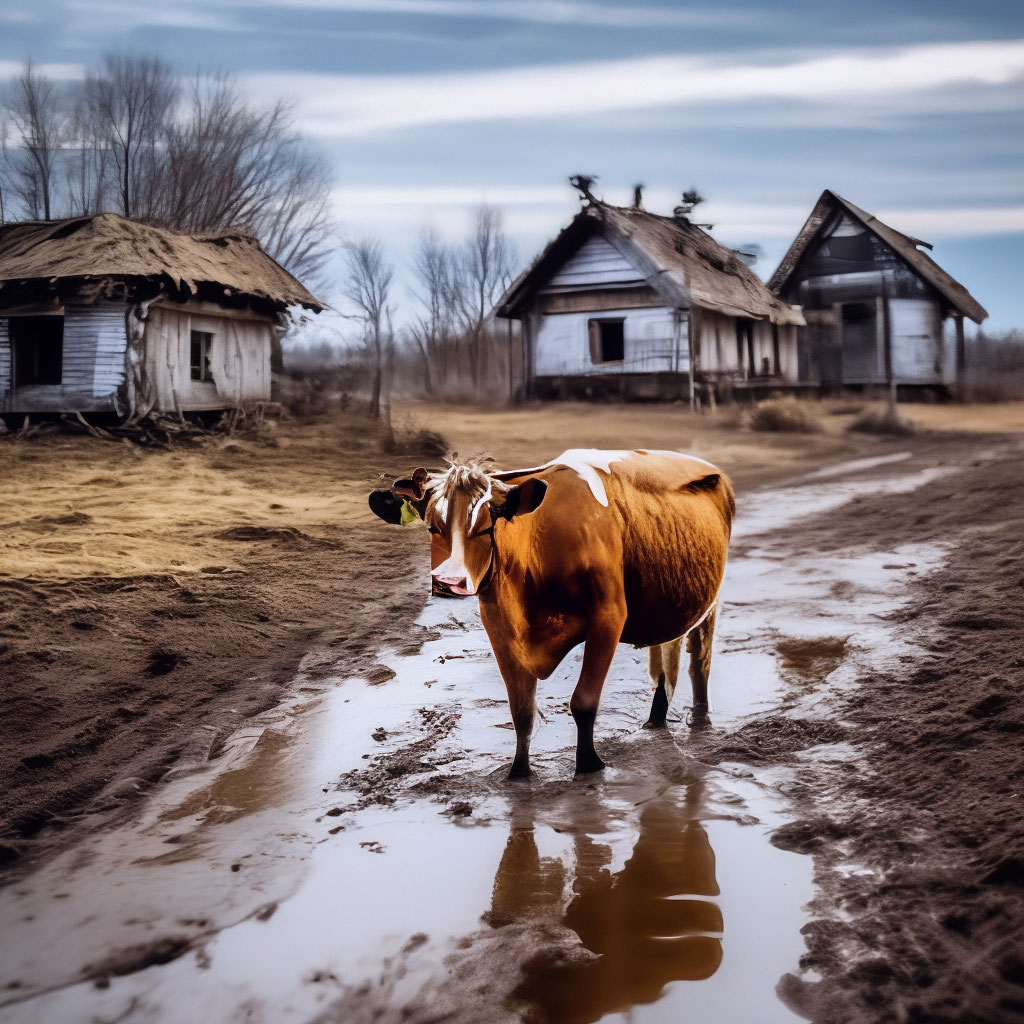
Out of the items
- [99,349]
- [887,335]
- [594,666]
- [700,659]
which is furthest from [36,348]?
[887,335]

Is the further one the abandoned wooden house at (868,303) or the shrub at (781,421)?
the abandoned wooden house at (868,303)

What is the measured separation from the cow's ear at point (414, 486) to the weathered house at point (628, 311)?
20.9 metres

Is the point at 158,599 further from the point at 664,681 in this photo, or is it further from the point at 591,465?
the point at 591,465

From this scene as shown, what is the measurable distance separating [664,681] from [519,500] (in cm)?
189

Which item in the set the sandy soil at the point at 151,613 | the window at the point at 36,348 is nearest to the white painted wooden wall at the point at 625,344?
the window at the point at 36,348

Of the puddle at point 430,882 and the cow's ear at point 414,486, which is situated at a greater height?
the cow's ear at point 414,486

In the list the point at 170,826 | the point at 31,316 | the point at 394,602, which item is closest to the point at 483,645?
the point at 394,602

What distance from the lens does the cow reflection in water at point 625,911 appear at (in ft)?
10.8

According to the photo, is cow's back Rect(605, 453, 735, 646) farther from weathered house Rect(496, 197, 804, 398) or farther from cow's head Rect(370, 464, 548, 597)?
weathered house Rect(496, 197, 804, 398)

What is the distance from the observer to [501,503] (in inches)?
176

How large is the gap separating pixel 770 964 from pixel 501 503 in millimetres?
2017

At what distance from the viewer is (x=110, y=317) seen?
19125 mm

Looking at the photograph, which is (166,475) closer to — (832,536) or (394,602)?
(394,602)

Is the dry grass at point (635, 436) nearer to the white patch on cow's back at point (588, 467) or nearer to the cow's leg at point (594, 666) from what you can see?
the white patch on cow's back at point (588, 467)
